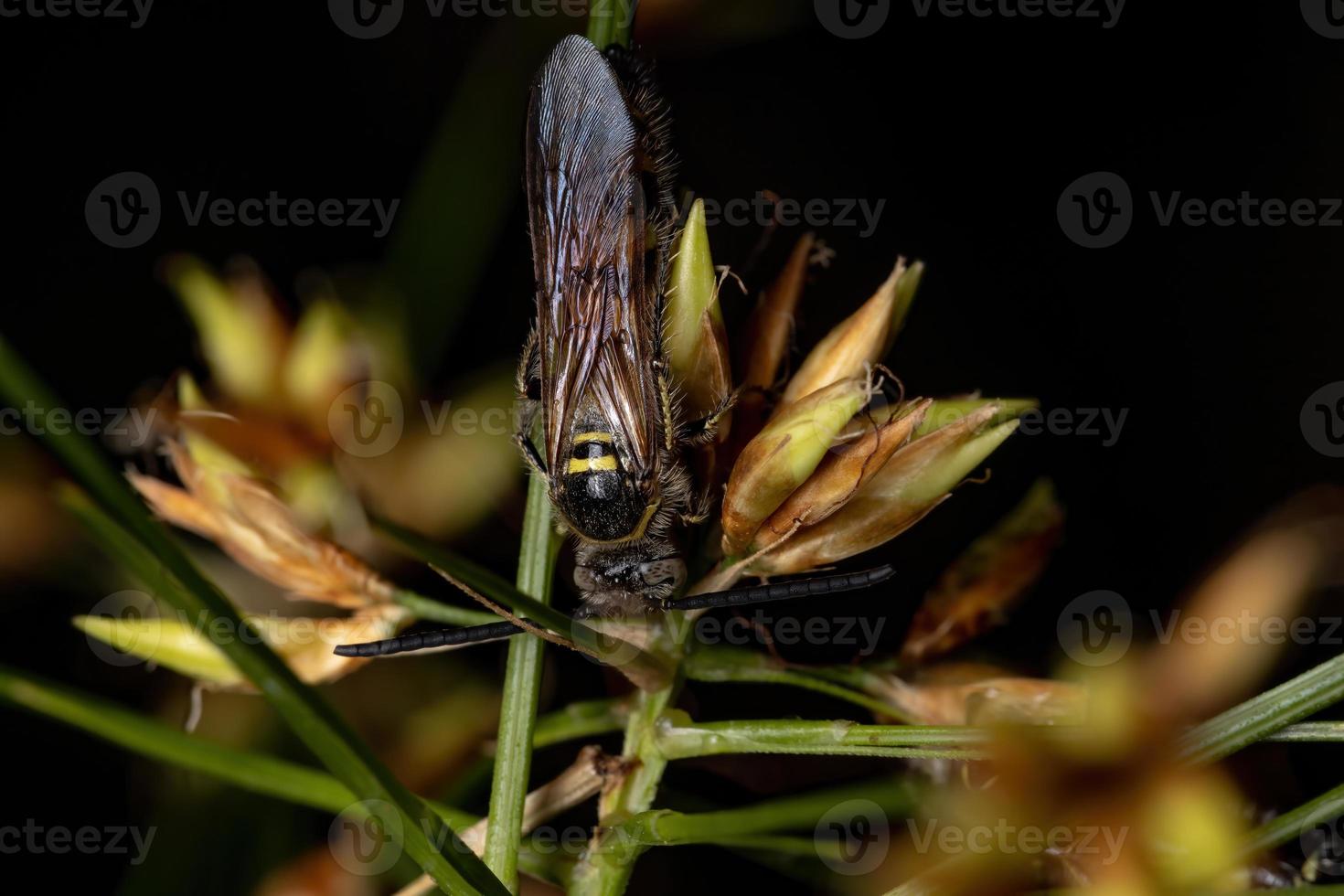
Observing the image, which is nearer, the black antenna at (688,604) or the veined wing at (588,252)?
the black antenna at (688,604)

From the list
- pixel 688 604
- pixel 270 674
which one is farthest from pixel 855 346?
pixel 270 674

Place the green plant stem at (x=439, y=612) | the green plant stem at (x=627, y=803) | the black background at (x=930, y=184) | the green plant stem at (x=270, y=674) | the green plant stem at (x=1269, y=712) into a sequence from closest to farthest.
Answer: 1. the green plant stem at (x=270, y=674)
2. the green plant stem at (x=1269, y=712)
3. the green plant stem at (x=627, y=803)
4. the green plant stem at (x=439, y=612)
5. the black background at (x=930, y=184)

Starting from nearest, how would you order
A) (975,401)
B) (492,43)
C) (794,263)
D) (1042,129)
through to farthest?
(975,401) → (794,263) → (492,43) → (1042,129)

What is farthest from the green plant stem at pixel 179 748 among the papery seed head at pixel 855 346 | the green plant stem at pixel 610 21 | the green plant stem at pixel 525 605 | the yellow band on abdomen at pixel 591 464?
the green plant stem at pixel 610 21

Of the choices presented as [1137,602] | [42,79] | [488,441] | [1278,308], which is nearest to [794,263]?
[488,441]

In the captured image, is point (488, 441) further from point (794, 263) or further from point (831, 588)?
point (831, 588)

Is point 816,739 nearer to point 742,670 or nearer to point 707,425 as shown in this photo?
point 742,670

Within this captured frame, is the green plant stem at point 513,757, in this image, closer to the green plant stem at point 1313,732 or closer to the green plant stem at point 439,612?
the green plant stem at point 439,612

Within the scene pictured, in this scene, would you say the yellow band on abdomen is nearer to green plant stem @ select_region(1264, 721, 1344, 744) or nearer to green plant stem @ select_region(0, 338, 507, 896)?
green plant stem @ select_region(0, 338, 507, 896)
